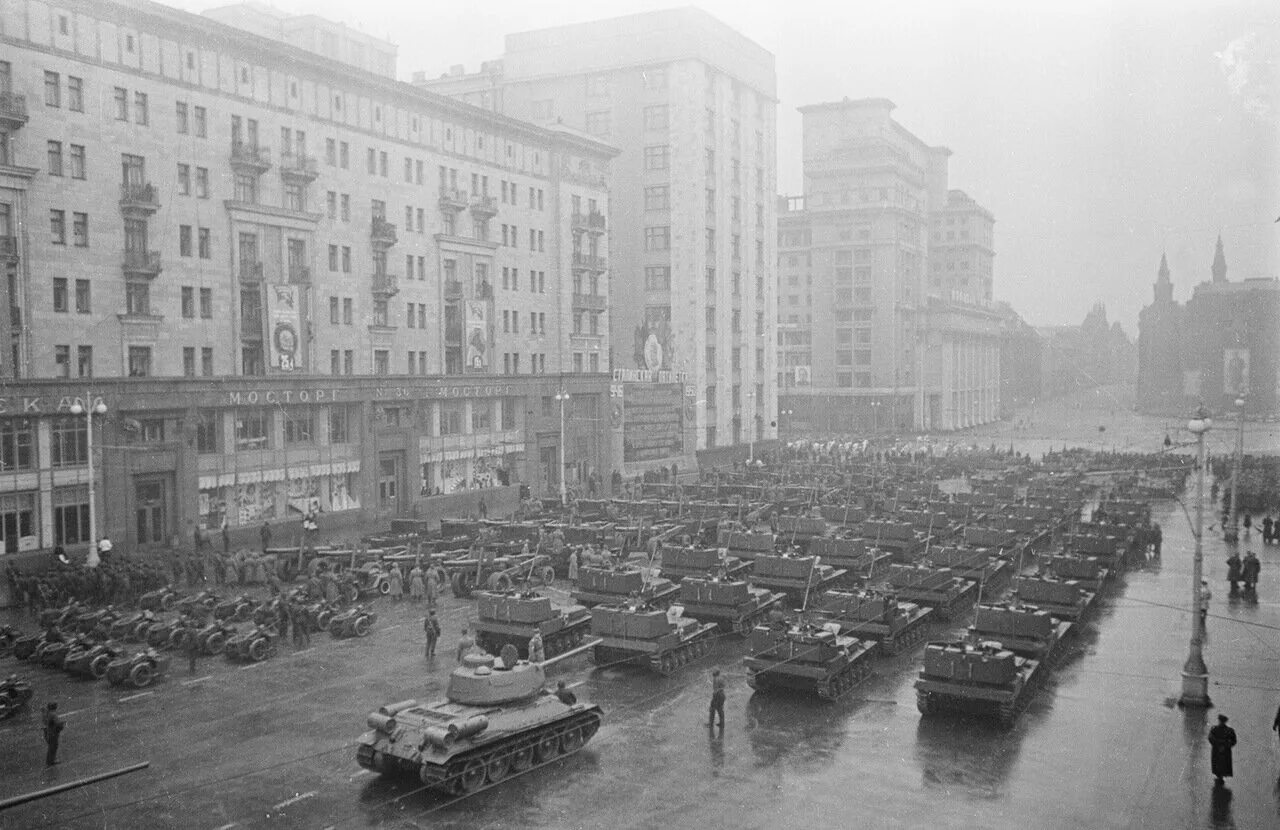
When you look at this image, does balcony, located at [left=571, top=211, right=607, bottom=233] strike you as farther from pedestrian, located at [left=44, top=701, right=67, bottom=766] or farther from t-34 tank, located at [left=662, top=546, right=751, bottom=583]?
pedestrian, located at [left=44, top=701, right=67, bottom=766]

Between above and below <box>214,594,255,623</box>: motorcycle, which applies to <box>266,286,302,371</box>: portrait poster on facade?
above

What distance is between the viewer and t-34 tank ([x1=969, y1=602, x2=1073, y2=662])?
1051 inches

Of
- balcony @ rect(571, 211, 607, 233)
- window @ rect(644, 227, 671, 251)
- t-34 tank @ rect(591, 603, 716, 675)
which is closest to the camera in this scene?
t-34 tank @ rect(591, 603, 716, 675)

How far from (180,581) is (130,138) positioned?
1948cm

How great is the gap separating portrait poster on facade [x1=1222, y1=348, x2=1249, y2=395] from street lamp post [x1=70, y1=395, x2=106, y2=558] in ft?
281

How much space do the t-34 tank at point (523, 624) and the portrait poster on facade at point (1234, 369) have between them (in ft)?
260

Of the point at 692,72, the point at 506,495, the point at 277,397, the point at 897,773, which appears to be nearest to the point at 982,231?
the point at 692,72

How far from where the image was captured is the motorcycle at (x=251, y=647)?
2856 centimetres

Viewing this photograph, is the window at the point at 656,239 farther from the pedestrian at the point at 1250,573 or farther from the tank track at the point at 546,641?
the tank track at the point at 546,641

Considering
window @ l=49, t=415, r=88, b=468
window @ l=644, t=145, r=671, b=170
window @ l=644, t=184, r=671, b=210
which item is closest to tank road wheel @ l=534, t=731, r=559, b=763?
window @ l=49, t=415, r=88, b=468

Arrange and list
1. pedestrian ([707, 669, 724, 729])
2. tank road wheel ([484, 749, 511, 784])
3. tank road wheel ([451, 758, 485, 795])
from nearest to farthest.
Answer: tank road wheel ([451, 758, 485, 795]) < tank road wheel ([484, 749, 511, 784]) < pedestrian ([707, 669, 724, 729])

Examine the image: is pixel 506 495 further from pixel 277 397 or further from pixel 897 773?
pixel 897 773

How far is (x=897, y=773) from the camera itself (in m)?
20.3

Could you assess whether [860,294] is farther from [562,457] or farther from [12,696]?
[12,696]
